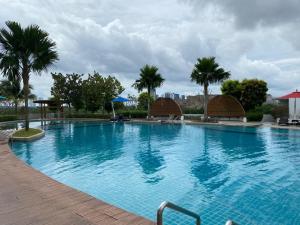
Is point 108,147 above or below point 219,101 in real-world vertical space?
below

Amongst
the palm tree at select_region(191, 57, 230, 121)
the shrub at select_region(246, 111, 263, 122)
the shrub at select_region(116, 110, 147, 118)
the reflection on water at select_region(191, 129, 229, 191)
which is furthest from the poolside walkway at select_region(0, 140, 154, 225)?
the shrub at select_region(116, 110, 147, 118)

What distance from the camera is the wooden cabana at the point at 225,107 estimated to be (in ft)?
93.1

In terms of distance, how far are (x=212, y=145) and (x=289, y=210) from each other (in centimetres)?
859

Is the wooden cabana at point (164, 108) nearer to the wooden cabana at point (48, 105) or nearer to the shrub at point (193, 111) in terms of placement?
the shrub at point (193, 111)

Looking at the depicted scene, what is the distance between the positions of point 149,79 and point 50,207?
90.5ft

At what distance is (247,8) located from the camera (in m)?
12.4

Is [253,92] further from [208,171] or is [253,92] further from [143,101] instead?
[208,171]

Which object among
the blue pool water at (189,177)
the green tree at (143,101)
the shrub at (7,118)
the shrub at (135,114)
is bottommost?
the blue pool water at (189,177)

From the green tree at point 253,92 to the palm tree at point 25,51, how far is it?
2208cm

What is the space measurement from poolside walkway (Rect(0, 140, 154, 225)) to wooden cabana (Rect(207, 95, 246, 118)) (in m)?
25.2

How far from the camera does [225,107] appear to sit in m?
29.3

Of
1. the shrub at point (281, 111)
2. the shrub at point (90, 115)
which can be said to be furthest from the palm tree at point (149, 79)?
the shrub at point (281, 111)

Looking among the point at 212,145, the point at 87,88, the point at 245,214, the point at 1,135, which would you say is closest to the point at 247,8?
the point at 212,145

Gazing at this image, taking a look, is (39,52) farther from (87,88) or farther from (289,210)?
(87,88)
